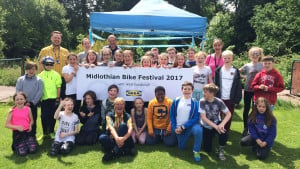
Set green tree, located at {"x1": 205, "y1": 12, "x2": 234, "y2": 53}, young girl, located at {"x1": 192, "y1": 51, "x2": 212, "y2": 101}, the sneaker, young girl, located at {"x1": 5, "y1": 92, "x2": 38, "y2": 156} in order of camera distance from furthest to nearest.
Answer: green tree, located at {"x1": 205, "y1": 12, "x2": 234, "y2": 53}
young girl, located at {"x1": 192, "y1": 51, "x2": 212, "y2": 101}
young girl, located at {"x1": 5, "y1": 92, "x2": 38, "y2": 156}
the sneaker

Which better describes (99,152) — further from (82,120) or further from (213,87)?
(213,87)

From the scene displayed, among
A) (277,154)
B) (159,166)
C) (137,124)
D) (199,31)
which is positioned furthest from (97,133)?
(199,31)

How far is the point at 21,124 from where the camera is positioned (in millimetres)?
4836

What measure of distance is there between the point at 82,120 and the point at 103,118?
52 cm

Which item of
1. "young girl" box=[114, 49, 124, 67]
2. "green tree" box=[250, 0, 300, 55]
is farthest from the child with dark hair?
"green tree" box=[250, 0, 300, 55]

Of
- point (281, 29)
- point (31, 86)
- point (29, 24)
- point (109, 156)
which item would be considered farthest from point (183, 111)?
point (29, 24)

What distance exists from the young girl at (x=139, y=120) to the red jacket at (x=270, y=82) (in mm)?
2214

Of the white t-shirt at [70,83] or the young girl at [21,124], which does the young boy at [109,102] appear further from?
the young girl at [21,124]

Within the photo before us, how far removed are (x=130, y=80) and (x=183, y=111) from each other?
1460 mm

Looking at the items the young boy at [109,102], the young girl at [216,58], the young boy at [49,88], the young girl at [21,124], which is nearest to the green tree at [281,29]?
the young girl at [216,58]

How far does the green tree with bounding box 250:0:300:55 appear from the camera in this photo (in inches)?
811

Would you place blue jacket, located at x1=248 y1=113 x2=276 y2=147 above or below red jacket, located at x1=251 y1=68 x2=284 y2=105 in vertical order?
below

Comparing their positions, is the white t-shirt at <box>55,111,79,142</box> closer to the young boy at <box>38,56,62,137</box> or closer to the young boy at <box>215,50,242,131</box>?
the young boy at <box>38,56,62,137</box>

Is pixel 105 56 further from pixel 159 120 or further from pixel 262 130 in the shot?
pixel 262 130
